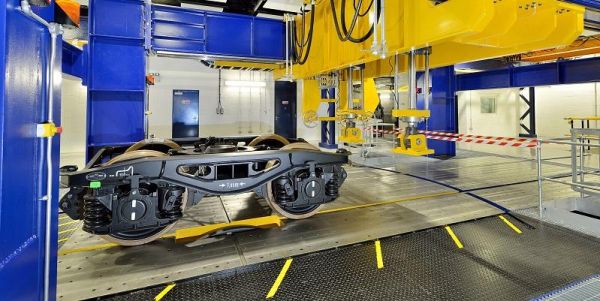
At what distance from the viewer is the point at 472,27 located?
2877mm

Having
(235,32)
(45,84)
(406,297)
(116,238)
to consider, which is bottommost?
(406,297)

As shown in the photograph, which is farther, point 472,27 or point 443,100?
point 443,100

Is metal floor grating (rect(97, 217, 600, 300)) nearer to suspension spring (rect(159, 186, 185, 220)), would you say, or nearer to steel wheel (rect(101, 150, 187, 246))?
suspension spring (rect(159, 186, 185, 220))

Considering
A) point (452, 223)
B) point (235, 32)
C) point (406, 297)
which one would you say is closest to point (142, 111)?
point (235, 32)

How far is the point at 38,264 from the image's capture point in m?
1.66

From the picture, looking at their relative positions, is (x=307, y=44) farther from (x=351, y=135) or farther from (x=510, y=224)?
(x=510, y=224)

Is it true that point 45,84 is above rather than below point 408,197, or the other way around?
above

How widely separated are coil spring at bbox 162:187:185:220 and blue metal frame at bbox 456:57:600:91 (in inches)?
391

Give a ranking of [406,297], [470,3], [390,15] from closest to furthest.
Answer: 1. [406,297]
2. [470,3]
3. [390,15]

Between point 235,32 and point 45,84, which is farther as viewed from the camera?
point 235,32

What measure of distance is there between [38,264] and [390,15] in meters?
4.13

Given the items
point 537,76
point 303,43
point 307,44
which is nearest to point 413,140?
point 307,44

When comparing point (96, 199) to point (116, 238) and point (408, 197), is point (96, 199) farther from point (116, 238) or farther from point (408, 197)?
point (408, 197)

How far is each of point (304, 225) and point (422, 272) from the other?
66.7 inches
